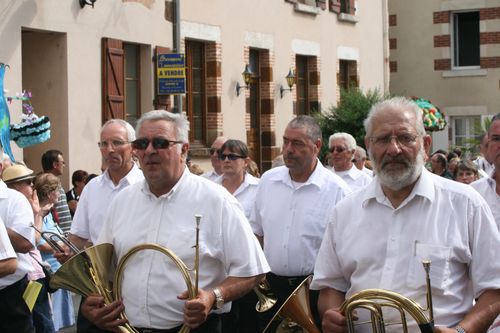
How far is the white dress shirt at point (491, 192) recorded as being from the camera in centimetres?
655

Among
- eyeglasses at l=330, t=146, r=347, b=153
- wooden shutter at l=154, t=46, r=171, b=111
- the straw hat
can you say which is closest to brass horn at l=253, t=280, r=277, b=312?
the straw hat

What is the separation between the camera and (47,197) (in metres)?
9.95

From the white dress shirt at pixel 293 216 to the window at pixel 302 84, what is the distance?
17119 millimetres

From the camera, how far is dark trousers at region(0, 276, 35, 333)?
23.2 ft

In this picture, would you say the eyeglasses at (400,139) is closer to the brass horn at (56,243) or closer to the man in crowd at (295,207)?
the brass horn at (56,243)

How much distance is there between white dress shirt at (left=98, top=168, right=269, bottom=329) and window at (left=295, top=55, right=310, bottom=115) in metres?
19.6

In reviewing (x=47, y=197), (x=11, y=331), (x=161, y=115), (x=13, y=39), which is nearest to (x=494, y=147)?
(x=161, y=115)

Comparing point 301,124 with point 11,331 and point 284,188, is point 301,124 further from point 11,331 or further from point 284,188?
point 11,331

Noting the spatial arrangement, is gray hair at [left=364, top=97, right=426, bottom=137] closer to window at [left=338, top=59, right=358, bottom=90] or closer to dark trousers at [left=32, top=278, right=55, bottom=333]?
dark trousers at [left=32, top=278, right=55, bottom=333]

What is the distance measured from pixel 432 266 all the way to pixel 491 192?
2.13 metres

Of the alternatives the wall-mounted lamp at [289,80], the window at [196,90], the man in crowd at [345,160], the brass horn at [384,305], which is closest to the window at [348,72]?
the wall-mounted lamp at [289,80]

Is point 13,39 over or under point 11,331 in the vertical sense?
over

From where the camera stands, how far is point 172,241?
552cm

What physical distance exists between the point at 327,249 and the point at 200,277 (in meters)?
0.79
